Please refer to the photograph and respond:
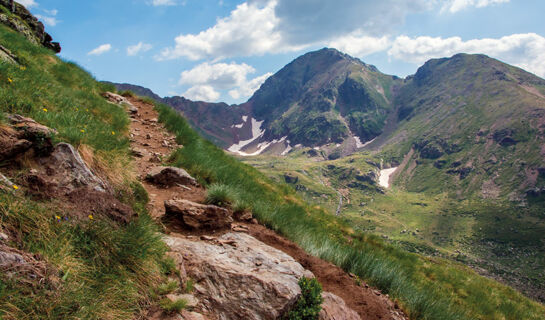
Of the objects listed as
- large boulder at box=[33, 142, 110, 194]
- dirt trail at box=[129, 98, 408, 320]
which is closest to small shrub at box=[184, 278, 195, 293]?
dirt trail at box=[129, 98, 408, 320]

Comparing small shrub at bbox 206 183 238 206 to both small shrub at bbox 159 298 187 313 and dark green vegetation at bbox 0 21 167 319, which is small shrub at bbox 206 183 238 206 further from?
small shrub at bbox 159 298 187 313

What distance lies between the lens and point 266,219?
26.2 feet

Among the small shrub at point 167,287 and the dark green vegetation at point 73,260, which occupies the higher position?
the dark green vegetation at point 73,260

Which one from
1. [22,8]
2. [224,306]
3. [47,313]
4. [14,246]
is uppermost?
[22,8]

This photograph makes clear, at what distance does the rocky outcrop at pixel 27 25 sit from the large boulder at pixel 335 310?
21.8 meters

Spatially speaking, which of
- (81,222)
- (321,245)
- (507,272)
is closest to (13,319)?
(81,222)

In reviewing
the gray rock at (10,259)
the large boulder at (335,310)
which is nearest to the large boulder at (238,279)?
the large boulder at (335,310)

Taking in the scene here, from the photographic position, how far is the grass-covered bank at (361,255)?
689 centimetres

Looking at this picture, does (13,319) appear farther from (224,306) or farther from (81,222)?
(224,306)

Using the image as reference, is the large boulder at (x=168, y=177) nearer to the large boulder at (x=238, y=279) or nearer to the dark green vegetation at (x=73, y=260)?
the dark green vegetation at (x=73, y=260)

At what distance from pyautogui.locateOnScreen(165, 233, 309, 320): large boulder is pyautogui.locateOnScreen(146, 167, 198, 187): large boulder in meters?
2.99

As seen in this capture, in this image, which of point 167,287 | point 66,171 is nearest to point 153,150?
point 66,171

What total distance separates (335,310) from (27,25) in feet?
84.4

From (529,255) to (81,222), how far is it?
264706 millimetres
